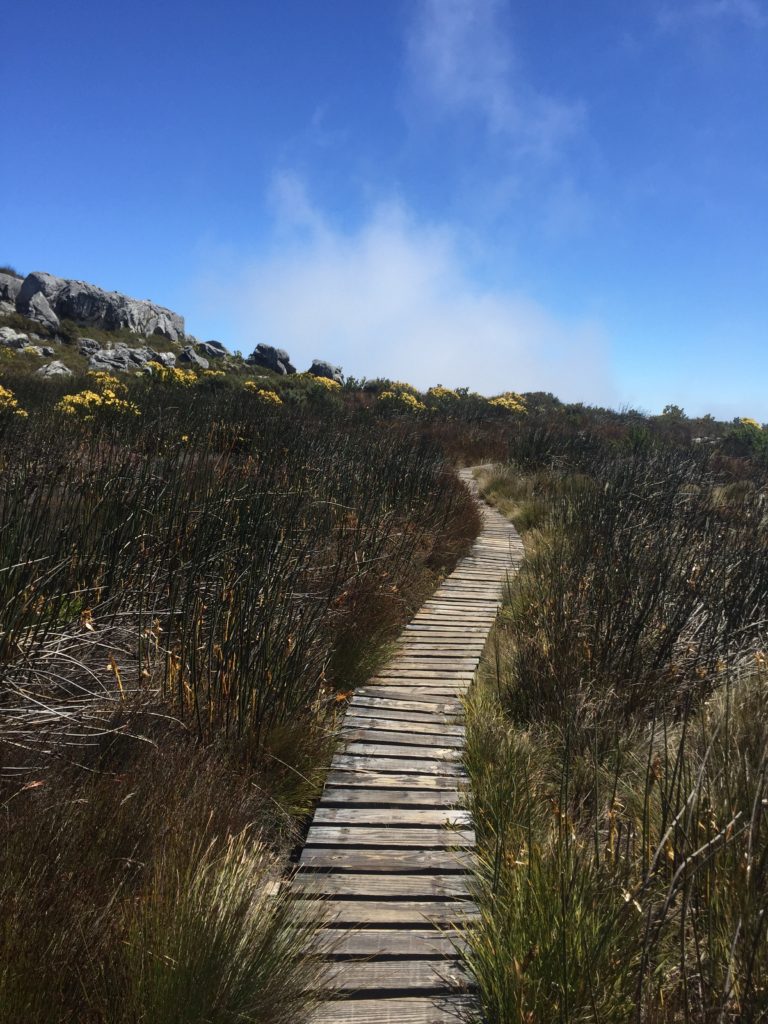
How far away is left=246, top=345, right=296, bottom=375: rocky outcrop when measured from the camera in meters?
33.6

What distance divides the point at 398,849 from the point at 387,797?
368mm

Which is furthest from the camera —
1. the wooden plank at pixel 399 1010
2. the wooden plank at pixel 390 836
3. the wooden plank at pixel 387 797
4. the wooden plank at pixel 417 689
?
the wooden plank at pixel 417 689

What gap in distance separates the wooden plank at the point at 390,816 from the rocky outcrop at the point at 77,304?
35.7 m

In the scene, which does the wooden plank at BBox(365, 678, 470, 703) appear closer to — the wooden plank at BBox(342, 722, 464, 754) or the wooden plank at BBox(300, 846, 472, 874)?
the wooden plank at BBox(342, 722, 464, 754)

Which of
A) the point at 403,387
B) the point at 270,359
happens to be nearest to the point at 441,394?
the point at 403,387

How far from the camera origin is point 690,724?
3.16m

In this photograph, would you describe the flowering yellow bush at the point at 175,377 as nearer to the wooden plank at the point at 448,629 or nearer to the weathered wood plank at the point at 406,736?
the wooden plank at the point at 448,629

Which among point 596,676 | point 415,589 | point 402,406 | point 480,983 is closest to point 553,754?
point 596,676

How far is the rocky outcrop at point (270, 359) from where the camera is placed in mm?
33562

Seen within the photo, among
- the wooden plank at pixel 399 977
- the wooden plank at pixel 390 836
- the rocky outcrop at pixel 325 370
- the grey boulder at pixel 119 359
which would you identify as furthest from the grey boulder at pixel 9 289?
the wooden plank at pixel 399 977

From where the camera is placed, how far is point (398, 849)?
2662 millimetres

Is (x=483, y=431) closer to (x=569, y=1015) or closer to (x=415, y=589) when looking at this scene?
(x=415, y=589)

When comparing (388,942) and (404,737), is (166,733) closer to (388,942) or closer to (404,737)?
(388,942)

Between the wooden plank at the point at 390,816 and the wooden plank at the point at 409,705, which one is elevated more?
the wooden plank at the point at 409,705
